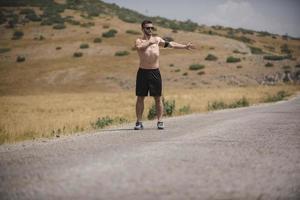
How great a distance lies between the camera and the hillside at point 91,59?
115 ft

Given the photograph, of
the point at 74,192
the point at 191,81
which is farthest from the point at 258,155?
the point at 191,81

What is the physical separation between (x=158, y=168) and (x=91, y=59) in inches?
1502

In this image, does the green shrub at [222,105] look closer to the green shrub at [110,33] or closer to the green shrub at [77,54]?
the green shrub at [77,54]

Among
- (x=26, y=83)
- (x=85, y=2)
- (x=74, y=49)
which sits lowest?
(x=26, y=83)

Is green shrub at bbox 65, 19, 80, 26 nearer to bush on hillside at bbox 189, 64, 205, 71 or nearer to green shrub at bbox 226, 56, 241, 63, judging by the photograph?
green shrub at bbox 226, 56, 241, 63

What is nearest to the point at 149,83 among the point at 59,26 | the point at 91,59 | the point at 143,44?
the point at 143,44

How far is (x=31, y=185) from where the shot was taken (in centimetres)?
449

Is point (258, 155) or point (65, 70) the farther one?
point (65, 70)

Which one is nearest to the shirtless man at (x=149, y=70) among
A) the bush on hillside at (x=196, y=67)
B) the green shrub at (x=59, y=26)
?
the bush on hillside at (x=196, y=67)

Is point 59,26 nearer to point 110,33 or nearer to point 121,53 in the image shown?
point 110,33

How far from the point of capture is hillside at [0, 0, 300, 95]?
35000mm

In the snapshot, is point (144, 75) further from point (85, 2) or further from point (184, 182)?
point (85, 2)

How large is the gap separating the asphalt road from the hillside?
2617 cm

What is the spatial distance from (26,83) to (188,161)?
31.2 m
